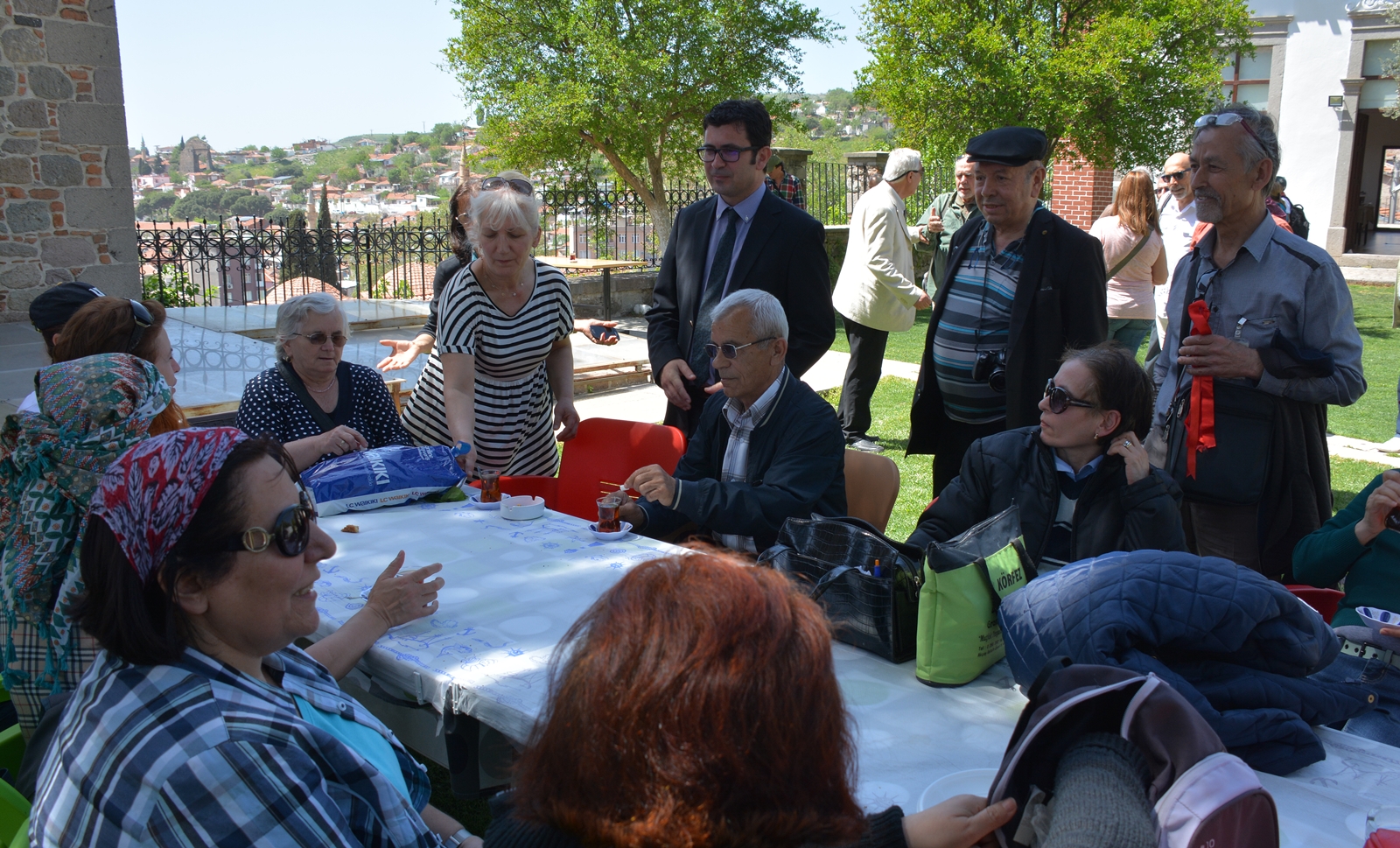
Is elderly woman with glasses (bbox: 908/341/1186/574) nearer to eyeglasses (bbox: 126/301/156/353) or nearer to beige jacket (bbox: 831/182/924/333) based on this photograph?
eyeglasses (bbox: 126/301/156/353)

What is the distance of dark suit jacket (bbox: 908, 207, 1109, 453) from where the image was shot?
3404 mm

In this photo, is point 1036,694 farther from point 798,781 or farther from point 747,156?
point 747,156

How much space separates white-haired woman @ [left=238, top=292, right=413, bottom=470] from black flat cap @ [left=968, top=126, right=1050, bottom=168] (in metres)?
2.30

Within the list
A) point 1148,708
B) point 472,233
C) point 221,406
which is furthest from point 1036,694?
point 221,406

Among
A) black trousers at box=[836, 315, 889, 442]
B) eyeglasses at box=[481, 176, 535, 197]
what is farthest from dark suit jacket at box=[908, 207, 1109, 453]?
black trousers at box=[836, 315, 889, 442]

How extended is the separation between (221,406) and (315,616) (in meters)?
4.27

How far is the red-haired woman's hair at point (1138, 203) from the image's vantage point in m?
6.13

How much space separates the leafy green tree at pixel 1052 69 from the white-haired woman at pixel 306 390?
1113 centimetres

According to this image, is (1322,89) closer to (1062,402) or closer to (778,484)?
(1062,402)

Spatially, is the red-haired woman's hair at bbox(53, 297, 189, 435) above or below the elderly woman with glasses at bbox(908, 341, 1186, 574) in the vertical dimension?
above

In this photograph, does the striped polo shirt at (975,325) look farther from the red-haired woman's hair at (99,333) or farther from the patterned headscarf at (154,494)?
the patterned headscarf at (154,494)

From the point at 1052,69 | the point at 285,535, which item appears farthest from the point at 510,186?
the point at 1052,69

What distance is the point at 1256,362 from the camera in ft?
9.41

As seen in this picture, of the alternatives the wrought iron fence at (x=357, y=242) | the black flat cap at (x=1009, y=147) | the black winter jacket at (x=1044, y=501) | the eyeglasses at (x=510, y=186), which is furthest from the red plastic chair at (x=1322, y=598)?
the wrought iron fence at (x=357, y=242)
